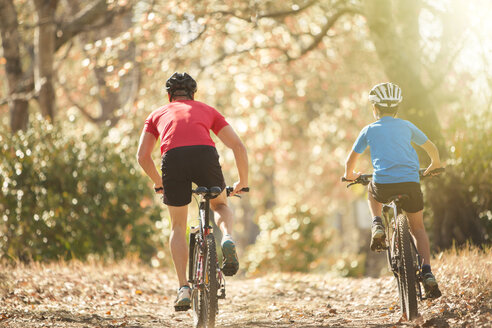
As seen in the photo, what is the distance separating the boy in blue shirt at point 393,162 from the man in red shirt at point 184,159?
116 centimetres

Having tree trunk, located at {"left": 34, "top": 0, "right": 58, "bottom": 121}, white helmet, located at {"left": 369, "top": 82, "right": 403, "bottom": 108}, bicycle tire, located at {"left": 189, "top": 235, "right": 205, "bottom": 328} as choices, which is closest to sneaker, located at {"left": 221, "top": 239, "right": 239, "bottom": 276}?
bicycle tire, located at {"left": 189, "top": 235, "right": 205, "bottom": 328}

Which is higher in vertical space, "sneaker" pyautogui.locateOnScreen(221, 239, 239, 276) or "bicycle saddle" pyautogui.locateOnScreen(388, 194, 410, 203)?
"bicycle saddle" pyautogui.locateOnScreen(388, 194, 410, 203)

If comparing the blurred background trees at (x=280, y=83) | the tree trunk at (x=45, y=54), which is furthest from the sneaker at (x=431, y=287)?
the tree trunk at (x=45, y=54)

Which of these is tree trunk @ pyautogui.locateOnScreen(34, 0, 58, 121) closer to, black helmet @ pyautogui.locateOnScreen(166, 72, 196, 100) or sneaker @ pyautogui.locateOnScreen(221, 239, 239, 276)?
black helmet @ pyautogui.locateOnScreen(166, 72, 196, 100)

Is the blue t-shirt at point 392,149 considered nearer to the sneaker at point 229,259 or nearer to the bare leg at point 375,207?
the bare leg at point 375,207

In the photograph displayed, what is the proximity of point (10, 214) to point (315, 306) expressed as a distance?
5165mm

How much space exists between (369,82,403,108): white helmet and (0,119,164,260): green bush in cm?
566

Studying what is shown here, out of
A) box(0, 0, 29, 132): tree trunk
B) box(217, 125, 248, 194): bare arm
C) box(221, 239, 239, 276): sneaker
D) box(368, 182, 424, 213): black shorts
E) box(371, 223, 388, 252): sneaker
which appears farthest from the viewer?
box(0, 0, 29, 132): tree trunk

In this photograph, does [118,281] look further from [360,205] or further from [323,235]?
[360,205]

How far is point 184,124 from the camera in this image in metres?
4.85

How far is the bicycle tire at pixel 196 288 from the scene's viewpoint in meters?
4.78

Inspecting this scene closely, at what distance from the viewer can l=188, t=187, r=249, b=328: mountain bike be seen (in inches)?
183

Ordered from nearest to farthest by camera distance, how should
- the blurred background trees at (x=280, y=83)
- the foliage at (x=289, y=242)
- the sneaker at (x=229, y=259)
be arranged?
the sneaker at (x=229, y=259) < the blurred background trees at (x=280, y=83) < the foliage at (x=289, y=242)

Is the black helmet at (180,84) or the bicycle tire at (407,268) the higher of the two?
the black helmet at (180,84)
